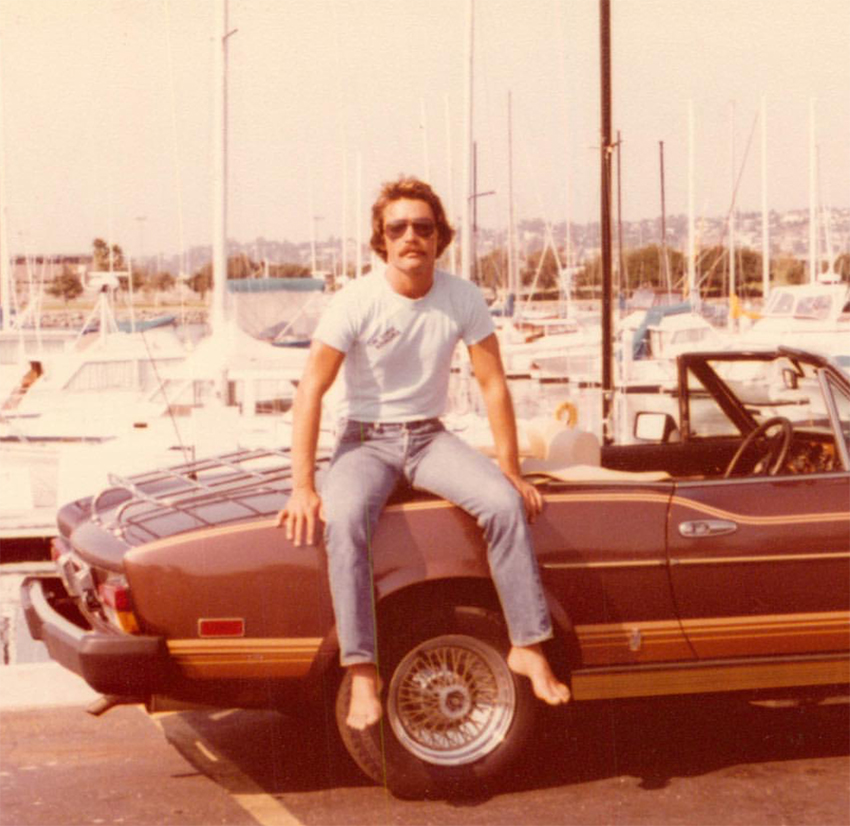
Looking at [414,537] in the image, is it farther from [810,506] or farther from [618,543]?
[810,506]

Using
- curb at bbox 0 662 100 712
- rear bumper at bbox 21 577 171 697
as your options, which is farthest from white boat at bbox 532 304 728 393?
rear bumper at bbox 21 577 171 697

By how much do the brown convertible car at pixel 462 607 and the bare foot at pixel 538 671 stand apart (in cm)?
14

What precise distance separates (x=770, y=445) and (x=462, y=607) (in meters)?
1.80

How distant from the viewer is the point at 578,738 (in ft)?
20.0

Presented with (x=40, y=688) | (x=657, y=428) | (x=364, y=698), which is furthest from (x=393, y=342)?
(x=40, y=688)

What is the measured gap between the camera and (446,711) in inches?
212

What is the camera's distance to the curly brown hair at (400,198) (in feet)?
18.1

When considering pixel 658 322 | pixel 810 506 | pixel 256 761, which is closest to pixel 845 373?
pixel 810 506

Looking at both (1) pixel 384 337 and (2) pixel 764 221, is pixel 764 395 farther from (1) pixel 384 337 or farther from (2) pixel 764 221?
(2) pixel 764 221

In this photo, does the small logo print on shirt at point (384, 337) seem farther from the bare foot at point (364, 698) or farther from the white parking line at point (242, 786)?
the white parking line at point (242, 786)

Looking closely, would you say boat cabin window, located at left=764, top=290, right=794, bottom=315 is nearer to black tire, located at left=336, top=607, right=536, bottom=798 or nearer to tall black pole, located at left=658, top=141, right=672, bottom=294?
tall black pole, located at left=658, top=141, right=672, bottom=294

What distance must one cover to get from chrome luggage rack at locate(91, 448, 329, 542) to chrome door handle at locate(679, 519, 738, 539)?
1.38m

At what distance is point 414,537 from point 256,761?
3.86 feet

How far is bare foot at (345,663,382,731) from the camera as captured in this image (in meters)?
5.13
